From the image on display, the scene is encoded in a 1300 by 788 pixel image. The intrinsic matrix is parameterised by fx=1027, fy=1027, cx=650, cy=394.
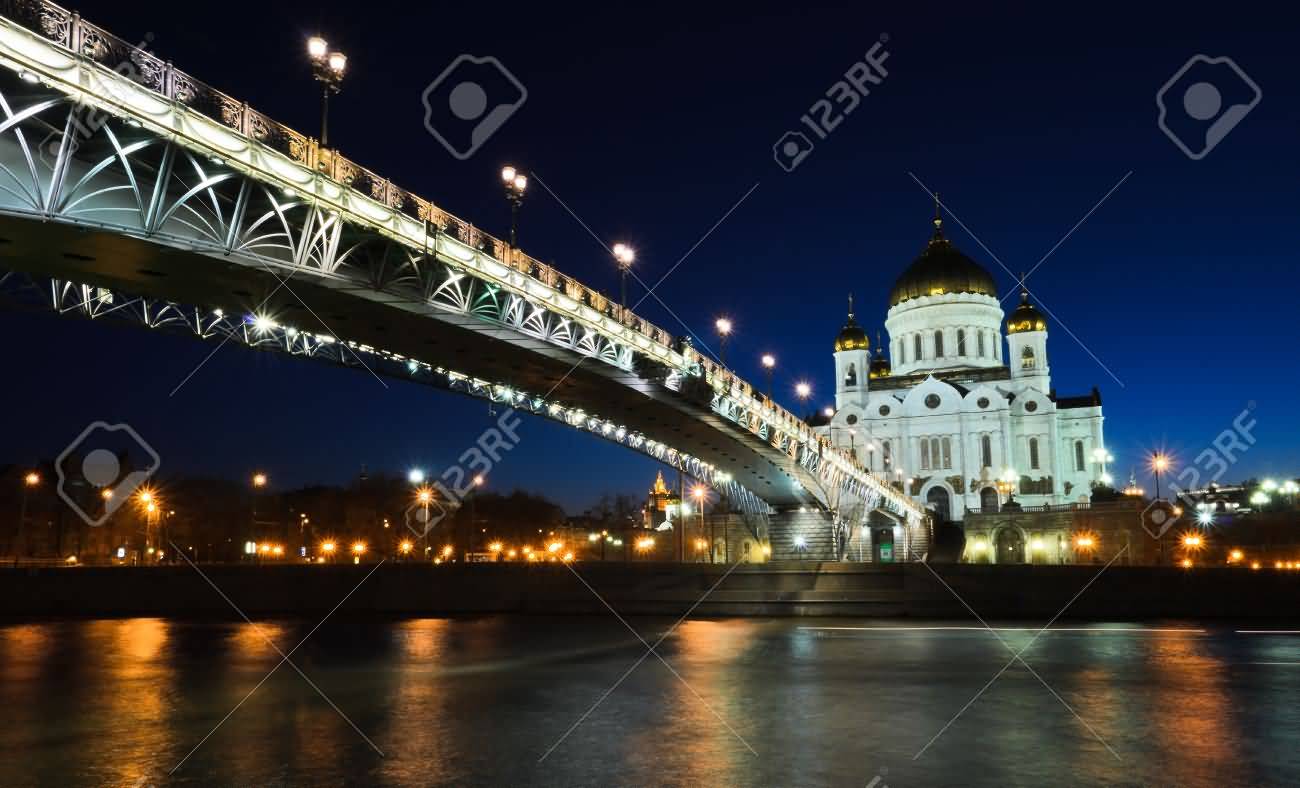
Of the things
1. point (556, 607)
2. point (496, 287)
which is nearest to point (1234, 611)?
point (556, 607)

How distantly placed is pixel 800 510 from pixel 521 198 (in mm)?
45989

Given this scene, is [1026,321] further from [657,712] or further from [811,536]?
[657,712]

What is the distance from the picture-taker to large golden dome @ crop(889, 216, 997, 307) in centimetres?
10600

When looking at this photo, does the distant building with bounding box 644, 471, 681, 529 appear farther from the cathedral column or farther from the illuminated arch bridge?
the illuminated arch bridge

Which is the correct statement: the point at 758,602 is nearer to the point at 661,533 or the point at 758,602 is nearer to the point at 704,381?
the point at 704,381

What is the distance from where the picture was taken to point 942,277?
106 metres

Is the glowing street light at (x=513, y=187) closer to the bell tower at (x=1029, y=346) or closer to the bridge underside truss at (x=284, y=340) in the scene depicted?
the bridge underside truss at (x=284, y=340)

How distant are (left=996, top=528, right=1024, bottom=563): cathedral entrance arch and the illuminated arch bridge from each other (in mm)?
47136

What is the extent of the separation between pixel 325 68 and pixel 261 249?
4.55 m

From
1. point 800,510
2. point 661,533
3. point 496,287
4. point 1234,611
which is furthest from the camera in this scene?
point 661,533

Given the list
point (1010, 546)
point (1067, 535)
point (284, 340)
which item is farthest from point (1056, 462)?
point (284, 340)

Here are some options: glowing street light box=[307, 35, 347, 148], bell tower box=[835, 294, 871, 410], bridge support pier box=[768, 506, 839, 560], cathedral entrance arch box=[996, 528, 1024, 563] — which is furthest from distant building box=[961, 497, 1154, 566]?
glowing street light box=[307, 35, 347, 148]

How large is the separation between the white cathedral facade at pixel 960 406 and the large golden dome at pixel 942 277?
0.42 feet

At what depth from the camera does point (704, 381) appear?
45031mm
